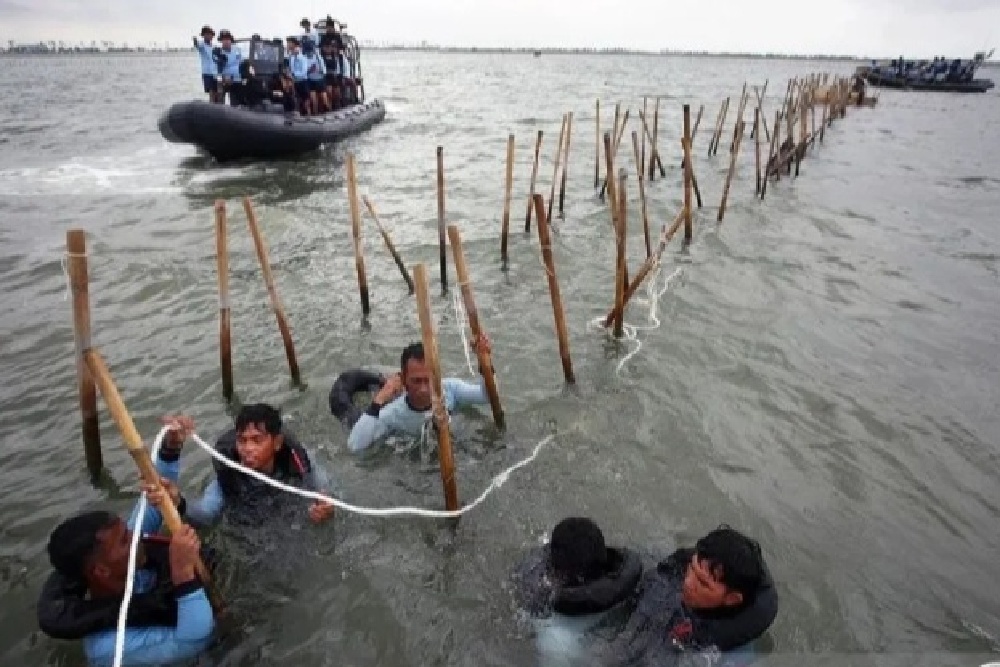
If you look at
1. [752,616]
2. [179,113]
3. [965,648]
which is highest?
[179,113]

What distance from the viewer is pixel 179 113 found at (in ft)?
57.8

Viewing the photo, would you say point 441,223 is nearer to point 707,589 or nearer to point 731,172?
point 731,172

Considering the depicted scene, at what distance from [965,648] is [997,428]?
10.7ft

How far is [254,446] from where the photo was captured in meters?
4.40

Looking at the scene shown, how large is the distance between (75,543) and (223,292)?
3.15m

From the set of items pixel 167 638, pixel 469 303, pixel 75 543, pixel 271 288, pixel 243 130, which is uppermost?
pixel 243 130

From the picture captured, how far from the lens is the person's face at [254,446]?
4.39 m

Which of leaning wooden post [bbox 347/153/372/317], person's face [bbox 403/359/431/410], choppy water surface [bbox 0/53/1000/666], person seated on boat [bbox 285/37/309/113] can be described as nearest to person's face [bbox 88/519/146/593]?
choppy water surface [bbox 0/53/1000/666]

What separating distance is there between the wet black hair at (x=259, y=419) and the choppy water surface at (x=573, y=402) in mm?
997

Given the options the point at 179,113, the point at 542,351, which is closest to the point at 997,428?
the point at 542,351

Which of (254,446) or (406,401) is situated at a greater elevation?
(254,446)

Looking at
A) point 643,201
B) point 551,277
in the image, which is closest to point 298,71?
point 643,201

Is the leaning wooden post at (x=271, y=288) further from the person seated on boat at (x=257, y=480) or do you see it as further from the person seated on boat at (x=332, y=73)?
the person seated on boat at (x=332, y=73)

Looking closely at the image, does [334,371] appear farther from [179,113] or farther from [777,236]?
[179,113]
